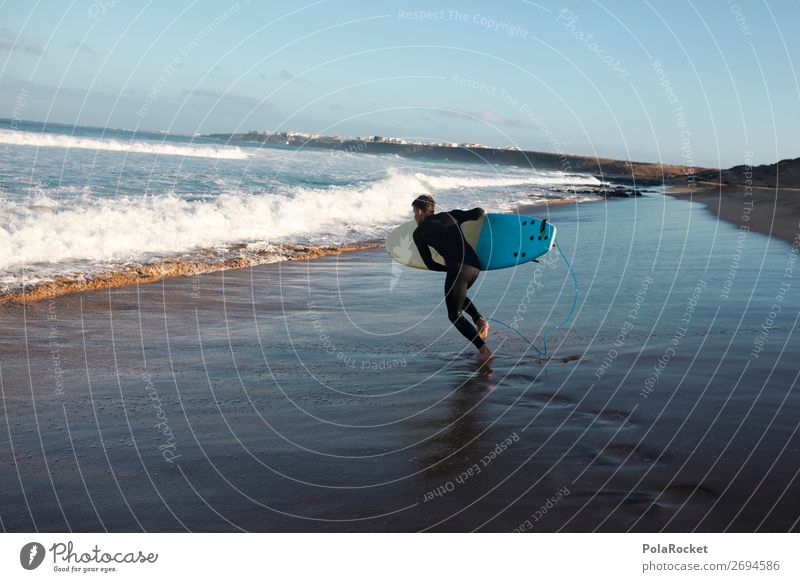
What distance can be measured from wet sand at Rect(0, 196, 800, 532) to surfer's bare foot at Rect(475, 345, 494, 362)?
12cm

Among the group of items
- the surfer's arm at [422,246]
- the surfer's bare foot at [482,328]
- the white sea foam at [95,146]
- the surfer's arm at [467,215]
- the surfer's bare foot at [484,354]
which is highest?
the white sea foam at [95,146]

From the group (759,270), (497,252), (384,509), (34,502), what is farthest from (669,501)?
(759,270)

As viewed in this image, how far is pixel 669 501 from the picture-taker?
4703 millimetres

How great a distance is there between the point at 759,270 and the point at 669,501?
10.9 meters

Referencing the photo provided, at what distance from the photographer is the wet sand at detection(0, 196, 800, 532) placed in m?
4.66

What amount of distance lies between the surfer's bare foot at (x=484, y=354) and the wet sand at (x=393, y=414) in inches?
4.7

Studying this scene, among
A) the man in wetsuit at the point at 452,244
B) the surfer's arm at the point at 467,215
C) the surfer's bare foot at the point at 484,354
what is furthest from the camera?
the surfer's arm at the point at 467,215

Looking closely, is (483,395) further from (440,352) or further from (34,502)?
(34,502)

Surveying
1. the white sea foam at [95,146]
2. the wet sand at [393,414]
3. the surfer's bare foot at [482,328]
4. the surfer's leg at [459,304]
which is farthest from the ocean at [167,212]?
the white sea foam at [95,146]

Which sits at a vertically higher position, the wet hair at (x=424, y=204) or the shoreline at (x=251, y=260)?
the wet hair at (x=424, y=204)

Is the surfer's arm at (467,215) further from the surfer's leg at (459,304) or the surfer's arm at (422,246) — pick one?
the surfer's leg at (459,304)

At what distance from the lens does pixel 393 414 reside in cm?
658

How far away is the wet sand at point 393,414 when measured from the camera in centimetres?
466

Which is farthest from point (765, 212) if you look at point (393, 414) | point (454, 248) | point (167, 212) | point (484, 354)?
point (393, 414)
